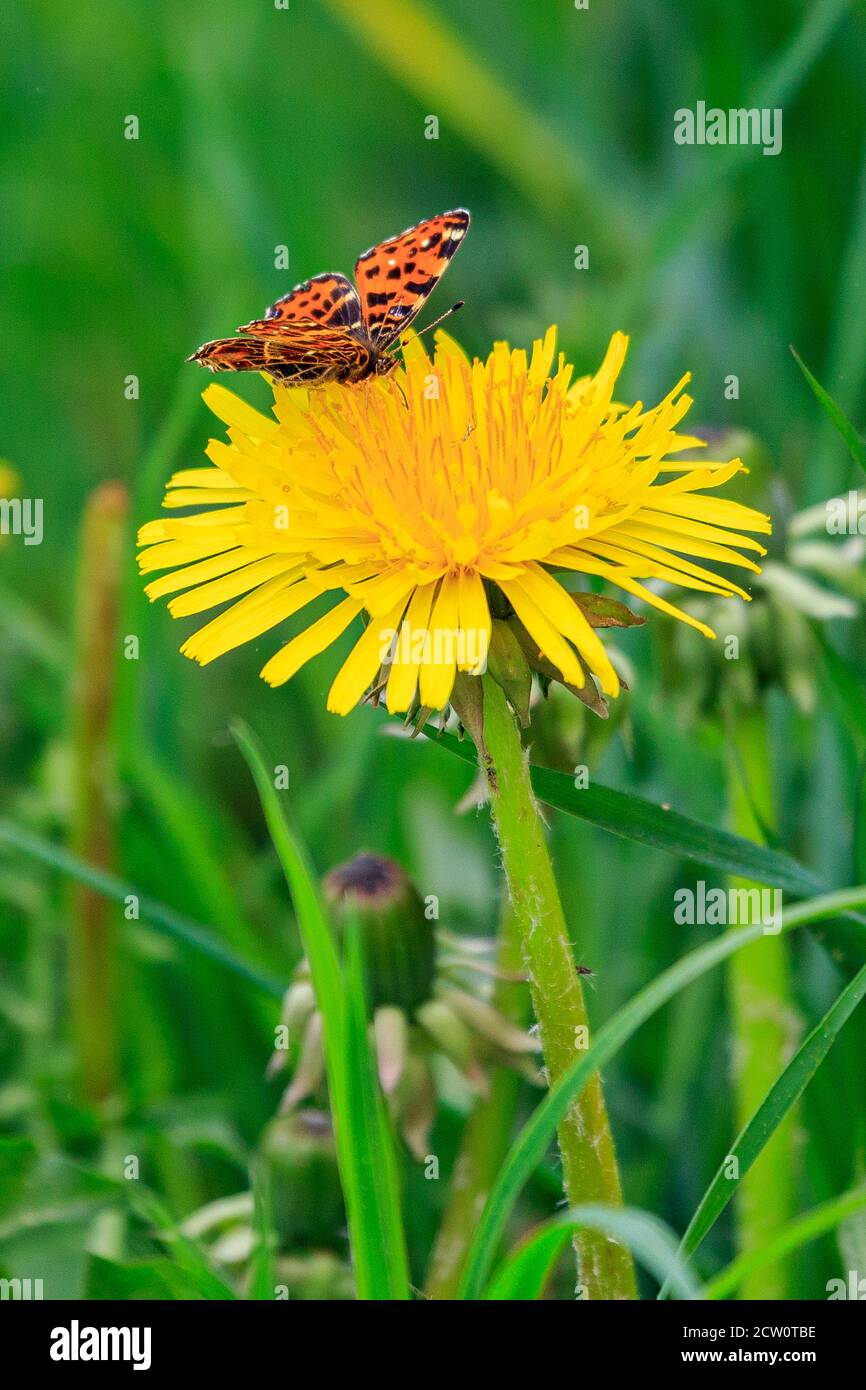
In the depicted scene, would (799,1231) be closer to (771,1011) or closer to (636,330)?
(771,1011)

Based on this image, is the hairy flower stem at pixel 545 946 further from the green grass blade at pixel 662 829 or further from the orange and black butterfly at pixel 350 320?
the orange and black butterfly at pixel 350 320

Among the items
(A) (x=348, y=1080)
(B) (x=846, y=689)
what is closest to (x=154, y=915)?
(A) (x=348, y=1080)

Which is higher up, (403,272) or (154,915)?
(403,272)

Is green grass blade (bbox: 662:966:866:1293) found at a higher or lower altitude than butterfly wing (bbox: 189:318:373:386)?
lower

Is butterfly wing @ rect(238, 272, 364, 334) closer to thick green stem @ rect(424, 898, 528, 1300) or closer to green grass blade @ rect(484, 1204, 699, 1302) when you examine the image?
thick green stem @ rect(424, 898, 528, 1300)

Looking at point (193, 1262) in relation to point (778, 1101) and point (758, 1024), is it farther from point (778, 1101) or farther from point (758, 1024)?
point (758, 1024)

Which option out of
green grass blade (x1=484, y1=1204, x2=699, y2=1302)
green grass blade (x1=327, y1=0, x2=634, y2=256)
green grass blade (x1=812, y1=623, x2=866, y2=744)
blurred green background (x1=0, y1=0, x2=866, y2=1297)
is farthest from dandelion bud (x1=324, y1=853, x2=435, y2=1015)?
green grass blade (x1=327, y1=0, x2=634, y2=256)

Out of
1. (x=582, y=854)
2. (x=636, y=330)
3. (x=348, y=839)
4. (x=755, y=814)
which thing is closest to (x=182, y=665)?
(x=348, y=839)

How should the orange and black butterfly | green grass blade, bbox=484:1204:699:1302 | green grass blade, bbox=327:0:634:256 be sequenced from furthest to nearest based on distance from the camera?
1. green grass blade, bbox=327:0:634:256
2. the orange and black butterfly
3. green grass blade, bbox=484:1204:699:1302
